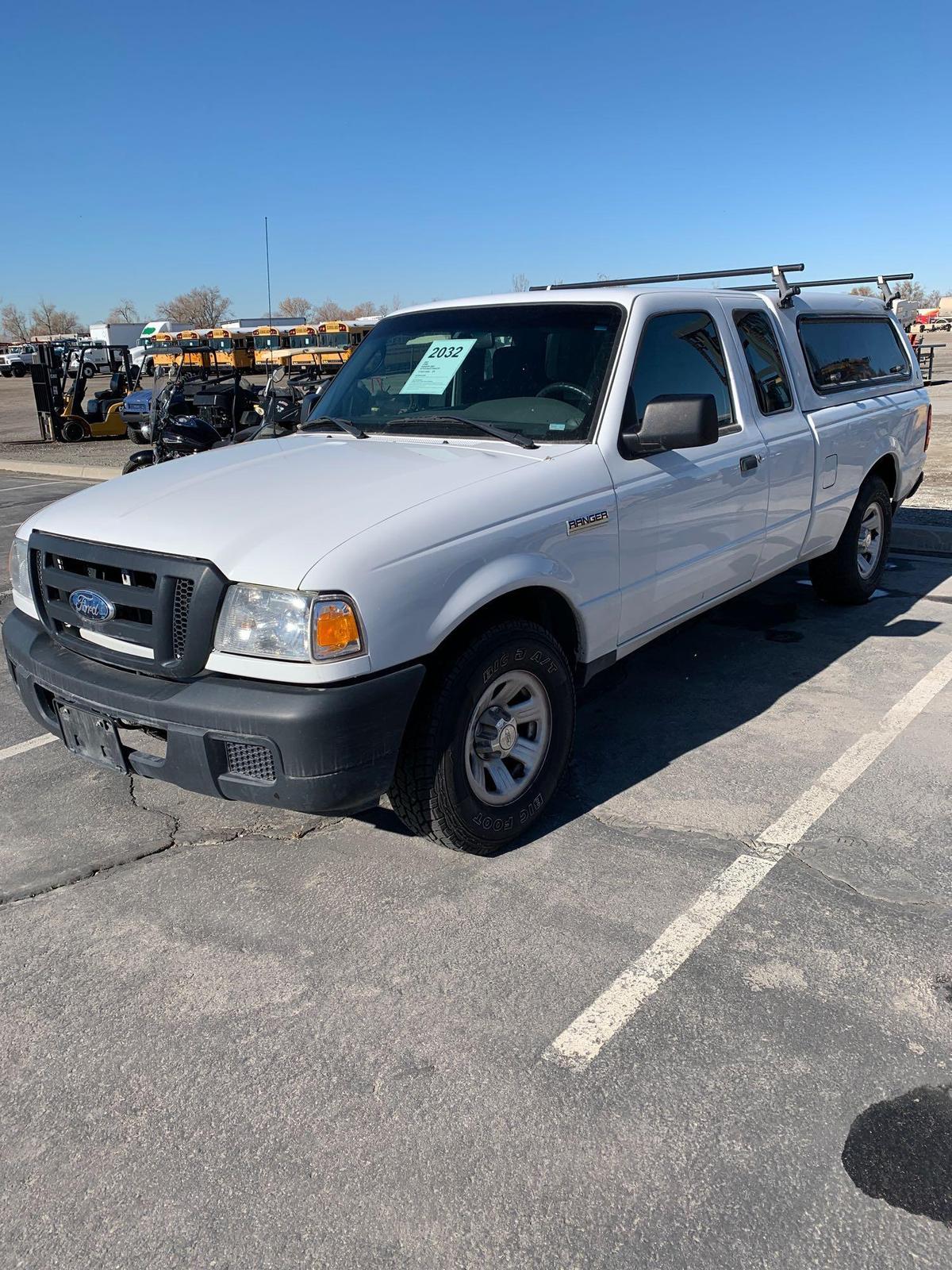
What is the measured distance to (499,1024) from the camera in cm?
265

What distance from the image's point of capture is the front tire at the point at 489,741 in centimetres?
314

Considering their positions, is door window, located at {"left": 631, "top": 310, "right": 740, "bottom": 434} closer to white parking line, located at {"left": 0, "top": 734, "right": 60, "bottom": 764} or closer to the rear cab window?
the rear cab window

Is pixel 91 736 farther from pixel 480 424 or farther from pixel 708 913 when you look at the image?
pixel 708 913

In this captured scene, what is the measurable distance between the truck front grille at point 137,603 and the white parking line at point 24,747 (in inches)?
52.8

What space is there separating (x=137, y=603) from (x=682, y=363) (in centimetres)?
252

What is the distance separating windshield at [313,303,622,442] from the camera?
3926 mm

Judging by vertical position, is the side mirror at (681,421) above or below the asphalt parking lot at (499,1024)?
above

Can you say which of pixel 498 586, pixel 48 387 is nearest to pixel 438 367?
pixel 498 586

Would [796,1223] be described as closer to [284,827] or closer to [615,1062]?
[615,1062]

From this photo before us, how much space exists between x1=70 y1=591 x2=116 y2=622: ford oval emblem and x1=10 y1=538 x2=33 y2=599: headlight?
0.40m

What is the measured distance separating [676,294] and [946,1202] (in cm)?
347

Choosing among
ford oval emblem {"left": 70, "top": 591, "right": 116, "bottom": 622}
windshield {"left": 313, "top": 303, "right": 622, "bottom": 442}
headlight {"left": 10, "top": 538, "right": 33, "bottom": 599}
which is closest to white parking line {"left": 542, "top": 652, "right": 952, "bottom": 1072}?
windshield {"left": 313, "top": 303, "right": 622, "bottom": 442}

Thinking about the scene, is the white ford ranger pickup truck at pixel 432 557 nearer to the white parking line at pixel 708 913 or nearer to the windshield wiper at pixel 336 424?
the windshield wiper at pixel 336 424

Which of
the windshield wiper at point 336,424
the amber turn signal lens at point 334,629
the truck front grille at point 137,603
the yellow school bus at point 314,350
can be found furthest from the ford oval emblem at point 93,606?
the yellow school bus at point 314,350
